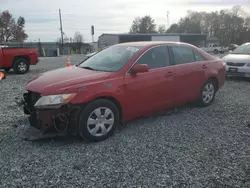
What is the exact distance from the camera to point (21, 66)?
1240cm

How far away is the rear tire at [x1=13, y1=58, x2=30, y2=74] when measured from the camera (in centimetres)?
1220

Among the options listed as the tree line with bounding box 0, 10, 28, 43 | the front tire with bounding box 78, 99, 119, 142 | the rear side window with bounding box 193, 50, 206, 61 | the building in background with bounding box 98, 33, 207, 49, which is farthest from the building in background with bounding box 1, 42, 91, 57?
the front tire with bounding box 78, 99, 119, 142

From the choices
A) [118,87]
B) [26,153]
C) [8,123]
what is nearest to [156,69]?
[118,87]

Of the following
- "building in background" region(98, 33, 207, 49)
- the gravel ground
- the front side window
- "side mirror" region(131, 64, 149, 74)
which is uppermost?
"building in background" region(98, 33, 207, 49)

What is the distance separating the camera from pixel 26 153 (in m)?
3.53

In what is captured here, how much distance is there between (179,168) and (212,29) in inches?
3176

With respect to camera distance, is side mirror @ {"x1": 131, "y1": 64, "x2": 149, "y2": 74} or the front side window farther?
the front side window

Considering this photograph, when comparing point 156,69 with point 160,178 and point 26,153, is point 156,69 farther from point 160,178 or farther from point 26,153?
point 26,153

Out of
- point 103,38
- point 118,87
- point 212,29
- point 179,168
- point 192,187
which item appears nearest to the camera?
point 192,187

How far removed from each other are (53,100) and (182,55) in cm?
298

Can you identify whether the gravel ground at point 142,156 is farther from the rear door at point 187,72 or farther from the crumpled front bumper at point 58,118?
the rear door at point 187,72

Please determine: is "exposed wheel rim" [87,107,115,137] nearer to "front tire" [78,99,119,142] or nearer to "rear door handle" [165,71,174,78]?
"front tire" [78,99,119,142]

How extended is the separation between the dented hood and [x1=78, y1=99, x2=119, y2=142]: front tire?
0.40 meters

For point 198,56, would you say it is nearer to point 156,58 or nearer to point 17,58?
point 156,58
